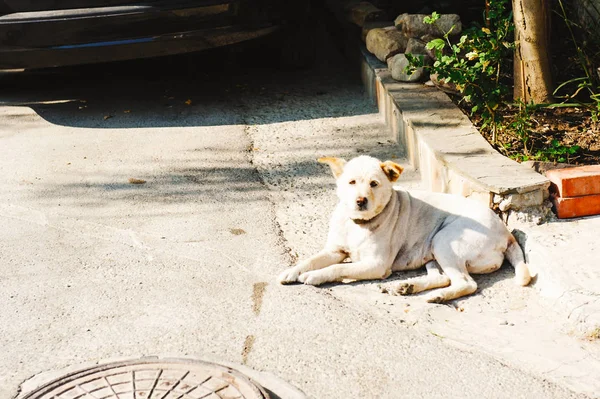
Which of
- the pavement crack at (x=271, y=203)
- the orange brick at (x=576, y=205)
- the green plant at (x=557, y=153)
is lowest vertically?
the pavement crack at (x=271, y=203)

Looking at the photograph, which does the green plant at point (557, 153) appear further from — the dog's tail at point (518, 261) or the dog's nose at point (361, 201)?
the dog's nose at point (361, 201)

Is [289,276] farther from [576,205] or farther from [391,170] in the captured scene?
[576,205]

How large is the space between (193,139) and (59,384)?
3144mm

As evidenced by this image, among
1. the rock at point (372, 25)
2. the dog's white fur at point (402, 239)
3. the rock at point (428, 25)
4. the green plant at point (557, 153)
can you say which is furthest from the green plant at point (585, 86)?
the rock at point (372, 25)

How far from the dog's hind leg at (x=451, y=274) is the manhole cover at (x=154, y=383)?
1.11 m

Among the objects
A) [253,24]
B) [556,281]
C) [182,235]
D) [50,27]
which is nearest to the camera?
[556,281]

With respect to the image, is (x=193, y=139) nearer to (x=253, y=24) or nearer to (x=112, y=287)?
(x=253, y=24)

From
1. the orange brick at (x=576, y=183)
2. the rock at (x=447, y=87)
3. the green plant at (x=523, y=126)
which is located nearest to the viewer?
the orange brick at (x=576, y=183)

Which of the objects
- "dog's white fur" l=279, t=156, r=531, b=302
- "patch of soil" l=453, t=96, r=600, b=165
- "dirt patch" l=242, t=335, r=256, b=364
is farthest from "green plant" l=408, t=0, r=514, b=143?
"dirt patch" l=242, t=335, r=256, b=364

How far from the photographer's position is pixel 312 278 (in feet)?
13.7

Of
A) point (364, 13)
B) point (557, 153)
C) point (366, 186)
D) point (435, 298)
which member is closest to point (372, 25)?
point (364, 13)

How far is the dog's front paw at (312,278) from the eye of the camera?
4.16 metres

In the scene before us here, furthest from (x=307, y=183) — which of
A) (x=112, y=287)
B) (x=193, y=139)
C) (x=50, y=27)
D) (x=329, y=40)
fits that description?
(x=329, y=40)

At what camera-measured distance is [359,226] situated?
4305 mm
